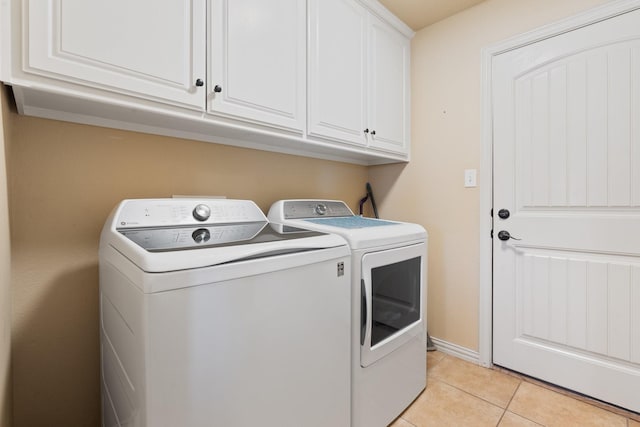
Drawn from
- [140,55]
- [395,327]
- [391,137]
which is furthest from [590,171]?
[140,55]

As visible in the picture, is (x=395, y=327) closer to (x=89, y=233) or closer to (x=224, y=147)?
(x=224, y=147)

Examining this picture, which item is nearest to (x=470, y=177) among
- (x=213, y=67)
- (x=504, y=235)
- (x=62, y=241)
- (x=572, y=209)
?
(x=504, y=235)

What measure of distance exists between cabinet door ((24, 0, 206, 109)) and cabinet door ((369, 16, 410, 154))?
45.4 inches

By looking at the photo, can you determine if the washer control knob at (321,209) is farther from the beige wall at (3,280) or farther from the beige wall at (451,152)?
the beige wall at (3,280)

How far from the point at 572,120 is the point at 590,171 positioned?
0.30 metres

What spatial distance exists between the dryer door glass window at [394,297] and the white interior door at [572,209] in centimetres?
70

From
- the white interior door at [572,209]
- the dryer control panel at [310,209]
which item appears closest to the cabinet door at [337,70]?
the dryer control panel at [310,209]

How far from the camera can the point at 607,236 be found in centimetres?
151

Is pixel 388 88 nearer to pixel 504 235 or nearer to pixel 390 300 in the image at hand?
pixel 504 235

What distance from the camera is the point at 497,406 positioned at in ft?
5.01

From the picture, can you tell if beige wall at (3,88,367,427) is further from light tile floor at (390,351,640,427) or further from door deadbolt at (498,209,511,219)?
door deadbolt at (498,209,511,219)

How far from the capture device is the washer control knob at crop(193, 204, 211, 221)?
4.25 ft

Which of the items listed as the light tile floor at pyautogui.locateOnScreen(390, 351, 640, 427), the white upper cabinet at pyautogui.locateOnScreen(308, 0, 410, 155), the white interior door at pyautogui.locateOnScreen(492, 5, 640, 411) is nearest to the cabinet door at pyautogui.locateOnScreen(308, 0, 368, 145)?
the white upper cabinet at pyautogui.locateOnScreen(308, 0, 410, 155)

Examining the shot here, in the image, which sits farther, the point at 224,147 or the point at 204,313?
the point at 224,147
